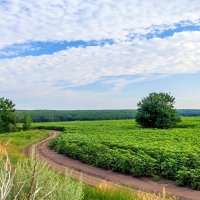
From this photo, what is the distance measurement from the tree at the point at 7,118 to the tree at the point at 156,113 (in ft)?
82.2

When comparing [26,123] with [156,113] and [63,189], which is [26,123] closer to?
[156,113]

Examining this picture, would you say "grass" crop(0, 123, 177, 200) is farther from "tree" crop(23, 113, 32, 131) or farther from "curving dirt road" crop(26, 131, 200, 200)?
"tree" crop(23, 113, 32, 131)

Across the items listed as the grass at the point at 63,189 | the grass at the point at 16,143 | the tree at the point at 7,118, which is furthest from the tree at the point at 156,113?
the grass at the point at 63,189

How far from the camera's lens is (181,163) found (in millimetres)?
18219

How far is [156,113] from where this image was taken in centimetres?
5225

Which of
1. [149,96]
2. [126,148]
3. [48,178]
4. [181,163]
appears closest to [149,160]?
[181,163]

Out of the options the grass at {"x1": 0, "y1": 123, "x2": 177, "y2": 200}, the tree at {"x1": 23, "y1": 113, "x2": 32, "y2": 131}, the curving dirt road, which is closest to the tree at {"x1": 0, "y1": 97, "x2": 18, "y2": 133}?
the tree at {"x1": 23, "y1": 113, "x2": 32, "y2": 131}

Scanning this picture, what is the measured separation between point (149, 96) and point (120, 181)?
37052mm

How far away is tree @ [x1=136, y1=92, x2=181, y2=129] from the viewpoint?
5203 centimetres

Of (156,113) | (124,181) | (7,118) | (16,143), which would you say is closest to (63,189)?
(124,181)

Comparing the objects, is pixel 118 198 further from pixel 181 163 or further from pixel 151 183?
pixel 181 163

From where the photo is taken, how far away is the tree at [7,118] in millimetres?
67625

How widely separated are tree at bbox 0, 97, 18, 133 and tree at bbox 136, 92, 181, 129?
82.2 ft

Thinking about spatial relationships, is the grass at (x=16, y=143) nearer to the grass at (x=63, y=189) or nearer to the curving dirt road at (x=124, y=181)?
the grass at (x=63, y=189)
